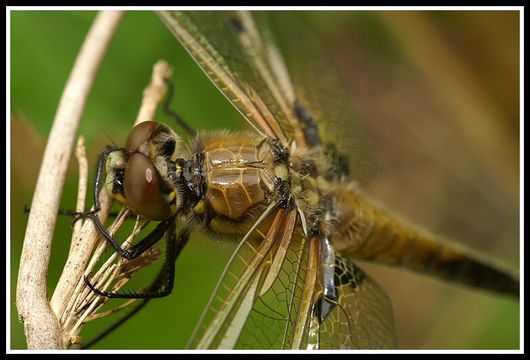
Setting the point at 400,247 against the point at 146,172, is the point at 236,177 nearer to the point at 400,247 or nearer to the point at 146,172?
the point at 146,172

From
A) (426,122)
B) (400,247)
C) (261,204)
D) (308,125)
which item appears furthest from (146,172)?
(426,122)

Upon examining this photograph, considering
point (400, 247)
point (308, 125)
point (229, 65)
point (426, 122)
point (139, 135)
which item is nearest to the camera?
point (139, 135)

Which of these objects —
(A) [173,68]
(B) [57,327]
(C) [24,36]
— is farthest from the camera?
(A) [173,68]

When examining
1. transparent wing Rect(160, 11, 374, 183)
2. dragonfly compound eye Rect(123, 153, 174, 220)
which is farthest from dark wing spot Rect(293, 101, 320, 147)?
dragonfly compound eye Rect(123, 153, 174, 220)

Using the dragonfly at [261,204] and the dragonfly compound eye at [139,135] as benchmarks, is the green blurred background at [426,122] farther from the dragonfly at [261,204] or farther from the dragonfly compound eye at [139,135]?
the dragonfly compound eye at [139,135]

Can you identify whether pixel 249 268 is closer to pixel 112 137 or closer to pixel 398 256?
pixel 112 137

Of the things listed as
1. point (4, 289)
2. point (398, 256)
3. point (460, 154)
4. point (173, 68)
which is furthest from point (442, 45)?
point (4, 289)
